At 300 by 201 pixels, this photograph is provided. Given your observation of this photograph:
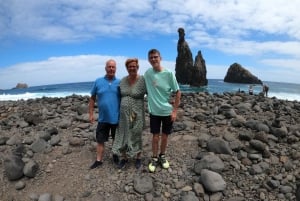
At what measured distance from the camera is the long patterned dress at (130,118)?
5598 mm

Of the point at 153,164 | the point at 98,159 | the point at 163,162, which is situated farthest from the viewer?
the point at 98,159

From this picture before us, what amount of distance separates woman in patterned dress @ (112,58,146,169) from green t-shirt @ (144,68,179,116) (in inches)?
7.6

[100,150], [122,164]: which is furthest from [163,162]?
[100,150]

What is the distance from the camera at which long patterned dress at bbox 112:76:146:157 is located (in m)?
5.60

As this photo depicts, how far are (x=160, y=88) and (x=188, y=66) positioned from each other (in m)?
66.5

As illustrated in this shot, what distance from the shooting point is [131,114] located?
5688 millimetres

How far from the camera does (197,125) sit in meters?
7.99

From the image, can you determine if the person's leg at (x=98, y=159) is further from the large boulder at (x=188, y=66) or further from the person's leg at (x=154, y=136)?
the large boulder at (x=188, y=66)

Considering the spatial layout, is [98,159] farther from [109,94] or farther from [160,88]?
[160,88]

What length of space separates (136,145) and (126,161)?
1.55ft

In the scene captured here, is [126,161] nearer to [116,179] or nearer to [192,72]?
[116,179]

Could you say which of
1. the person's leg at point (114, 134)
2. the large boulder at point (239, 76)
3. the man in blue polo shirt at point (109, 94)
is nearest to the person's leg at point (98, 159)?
the person's leg at point (114, 134)

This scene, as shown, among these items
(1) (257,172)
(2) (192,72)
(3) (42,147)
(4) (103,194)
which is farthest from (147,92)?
(2) (192,72)

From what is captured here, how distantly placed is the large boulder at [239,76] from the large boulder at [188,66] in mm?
24720
